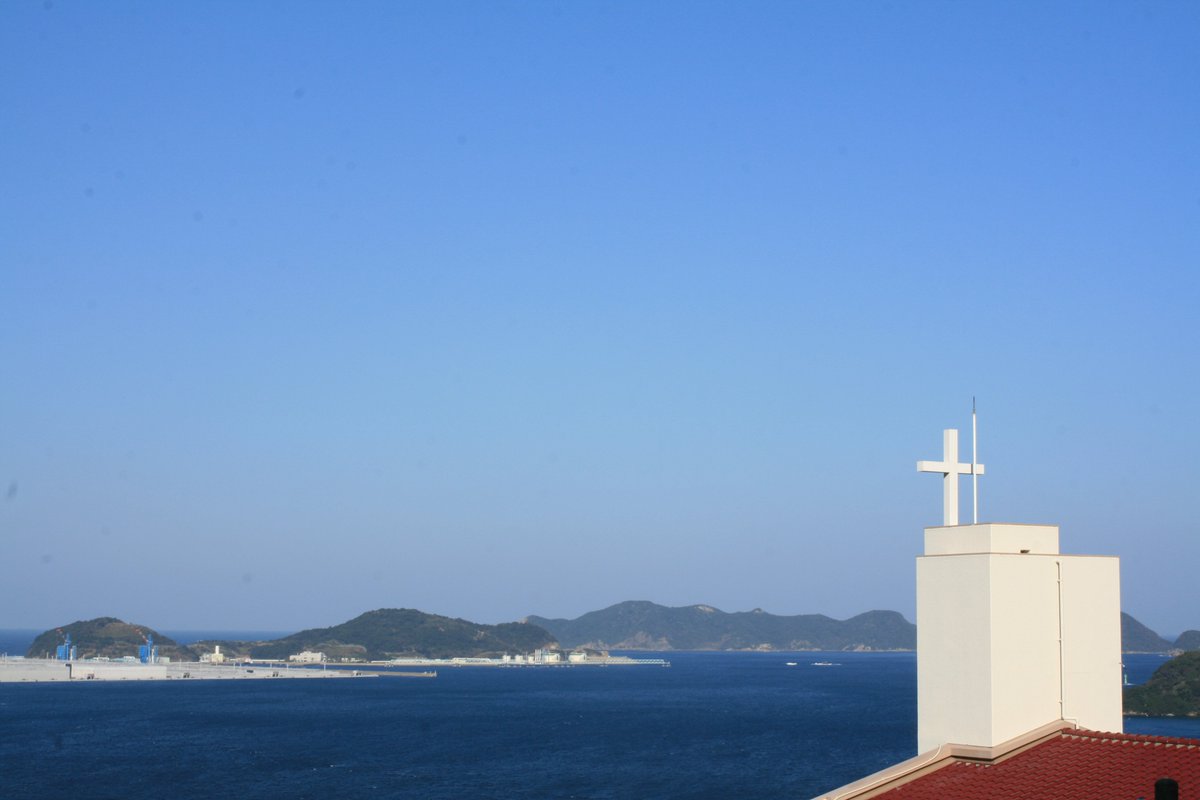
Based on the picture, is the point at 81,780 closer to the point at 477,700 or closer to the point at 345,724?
the point at 345,724

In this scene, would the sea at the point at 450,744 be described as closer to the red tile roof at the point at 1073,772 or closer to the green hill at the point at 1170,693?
the green hill at the point at 1170,693

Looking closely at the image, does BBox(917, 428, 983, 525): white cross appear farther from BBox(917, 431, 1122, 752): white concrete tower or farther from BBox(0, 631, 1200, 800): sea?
BBox(0, 631, 1200, 800): sea

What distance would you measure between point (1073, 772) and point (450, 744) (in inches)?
3545

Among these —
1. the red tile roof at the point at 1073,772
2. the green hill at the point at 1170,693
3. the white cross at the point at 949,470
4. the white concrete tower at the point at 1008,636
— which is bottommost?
the green hill at the point at 1170,693

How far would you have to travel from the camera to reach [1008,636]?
1321 centimetres

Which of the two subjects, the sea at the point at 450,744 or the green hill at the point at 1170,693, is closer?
the sea at the point at 450,744

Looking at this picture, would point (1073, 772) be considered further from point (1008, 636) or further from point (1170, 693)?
point (1170, 693)

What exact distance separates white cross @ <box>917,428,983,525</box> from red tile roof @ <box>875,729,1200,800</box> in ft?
8.75

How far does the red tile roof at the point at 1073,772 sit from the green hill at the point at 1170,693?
140177 mm

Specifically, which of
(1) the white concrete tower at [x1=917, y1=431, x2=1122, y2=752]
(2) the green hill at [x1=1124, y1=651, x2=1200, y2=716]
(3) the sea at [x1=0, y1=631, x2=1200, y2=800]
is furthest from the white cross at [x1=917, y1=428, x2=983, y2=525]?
(2) the green hill at [x1=1124, y1=651, x2=1200, y2=716]

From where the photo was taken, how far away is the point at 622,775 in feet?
256

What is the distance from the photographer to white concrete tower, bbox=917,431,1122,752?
13.1 meters

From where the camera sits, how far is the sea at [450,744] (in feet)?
242

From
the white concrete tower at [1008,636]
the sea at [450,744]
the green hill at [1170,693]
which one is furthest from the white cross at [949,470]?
the green hill at [1170,693]
